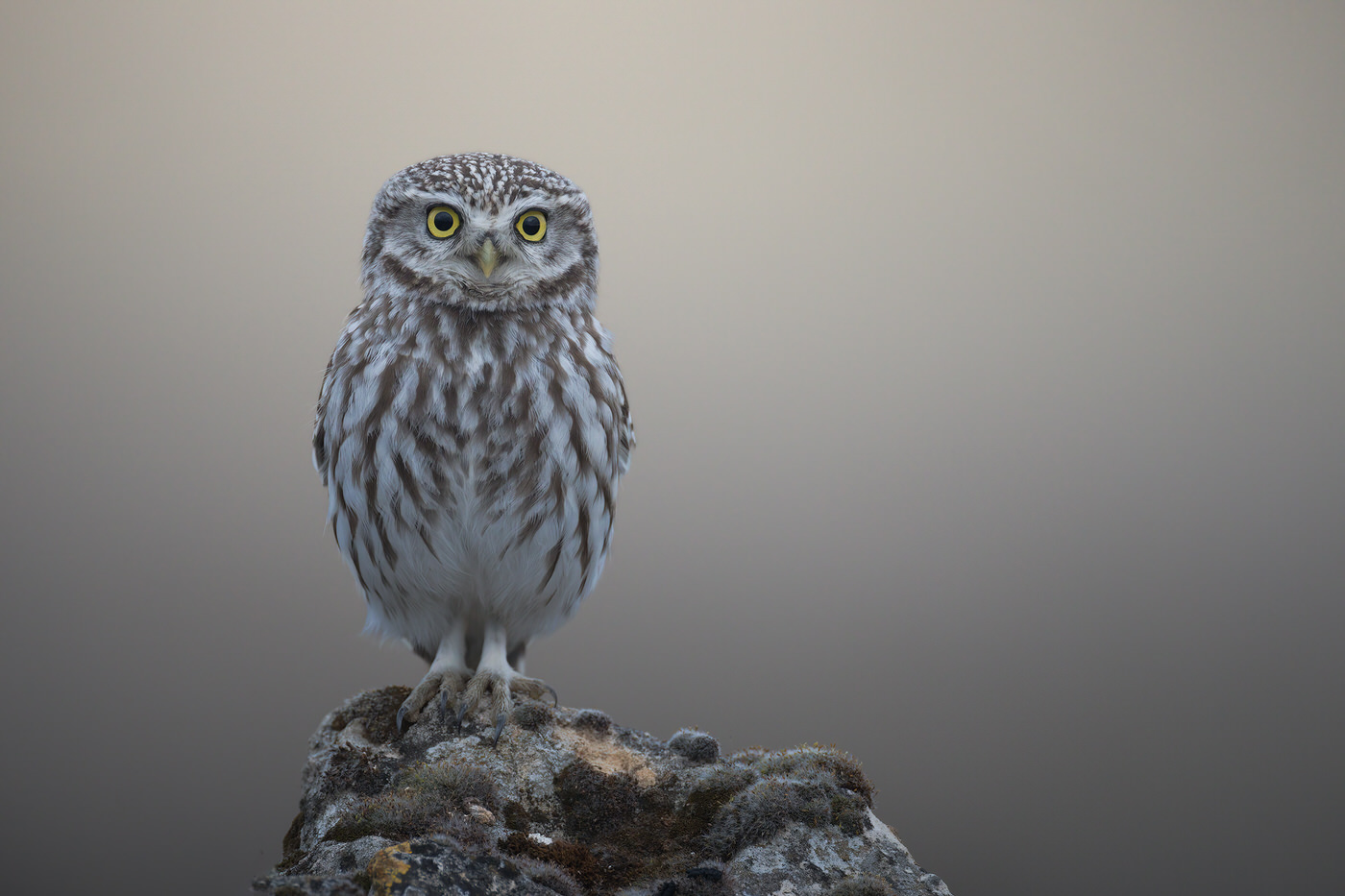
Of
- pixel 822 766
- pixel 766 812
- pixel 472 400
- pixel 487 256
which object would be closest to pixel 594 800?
pixel 766 812

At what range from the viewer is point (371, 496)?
3.47 m

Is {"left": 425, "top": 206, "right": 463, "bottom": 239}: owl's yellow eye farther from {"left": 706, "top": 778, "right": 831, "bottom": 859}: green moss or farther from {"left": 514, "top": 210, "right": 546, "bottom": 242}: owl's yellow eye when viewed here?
{"left": 706, "top": 778, "right": 831, "bottom": 859}: green moss

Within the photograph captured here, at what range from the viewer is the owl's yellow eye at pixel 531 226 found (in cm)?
335

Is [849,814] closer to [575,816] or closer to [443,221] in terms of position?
[575,816]

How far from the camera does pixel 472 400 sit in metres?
3.36

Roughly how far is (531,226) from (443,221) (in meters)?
0.31

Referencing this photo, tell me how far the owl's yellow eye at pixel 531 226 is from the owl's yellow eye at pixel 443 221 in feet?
0.69

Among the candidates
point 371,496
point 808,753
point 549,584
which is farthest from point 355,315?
point 808,753

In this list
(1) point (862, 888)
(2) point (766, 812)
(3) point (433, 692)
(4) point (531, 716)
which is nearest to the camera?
(1) point (862, 888)

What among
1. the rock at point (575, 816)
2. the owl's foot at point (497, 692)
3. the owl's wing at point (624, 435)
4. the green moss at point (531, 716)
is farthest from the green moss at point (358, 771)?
the owl's wing at point (624, 435)

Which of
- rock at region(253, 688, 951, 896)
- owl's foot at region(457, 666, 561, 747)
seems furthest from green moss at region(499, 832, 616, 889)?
owl's foot at region(457, 666, 561, 747)

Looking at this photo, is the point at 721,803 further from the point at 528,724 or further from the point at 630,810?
the point at 528,724

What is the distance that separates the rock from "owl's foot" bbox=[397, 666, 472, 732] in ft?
0.18

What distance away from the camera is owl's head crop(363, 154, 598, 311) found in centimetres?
327
